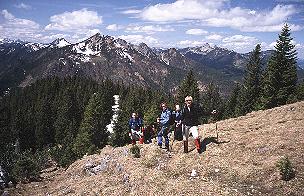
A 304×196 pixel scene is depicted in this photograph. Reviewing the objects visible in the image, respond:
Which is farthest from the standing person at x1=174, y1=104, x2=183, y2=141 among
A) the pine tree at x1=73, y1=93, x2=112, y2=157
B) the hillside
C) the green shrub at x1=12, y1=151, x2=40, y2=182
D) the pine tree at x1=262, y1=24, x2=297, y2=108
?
the pine tree at x1=73, y1=93, x2=112, y2=157

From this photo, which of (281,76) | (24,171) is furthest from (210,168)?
(281,76)

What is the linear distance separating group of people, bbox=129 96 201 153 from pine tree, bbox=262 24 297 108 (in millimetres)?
29748

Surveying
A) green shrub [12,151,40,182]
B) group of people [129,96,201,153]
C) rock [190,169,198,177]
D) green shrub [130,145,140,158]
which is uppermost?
group of people [129,96,201,153]

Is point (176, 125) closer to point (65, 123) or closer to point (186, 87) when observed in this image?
point (186, 87)

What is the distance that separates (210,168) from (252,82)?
52774 millimetres

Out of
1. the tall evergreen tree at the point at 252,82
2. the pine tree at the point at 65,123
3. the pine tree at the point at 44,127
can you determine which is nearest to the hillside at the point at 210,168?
the tall evergreen tree at the point at 252,82

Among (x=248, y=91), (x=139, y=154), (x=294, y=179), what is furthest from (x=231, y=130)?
(x=248, y=91)

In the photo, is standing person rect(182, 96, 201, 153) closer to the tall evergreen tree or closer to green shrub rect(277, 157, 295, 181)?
green shrub rect(277, 157, 295, 181)

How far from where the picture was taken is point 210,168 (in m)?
17.2

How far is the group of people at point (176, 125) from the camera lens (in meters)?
18.9

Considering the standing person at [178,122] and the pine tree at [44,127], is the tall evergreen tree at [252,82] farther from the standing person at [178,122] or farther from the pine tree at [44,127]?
the pine tree at [44,127]

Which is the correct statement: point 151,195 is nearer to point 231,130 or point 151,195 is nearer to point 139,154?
point 139,154

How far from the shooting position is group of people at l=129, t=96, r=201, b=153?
1889 cm

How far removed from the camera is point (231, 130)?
75.4ft
